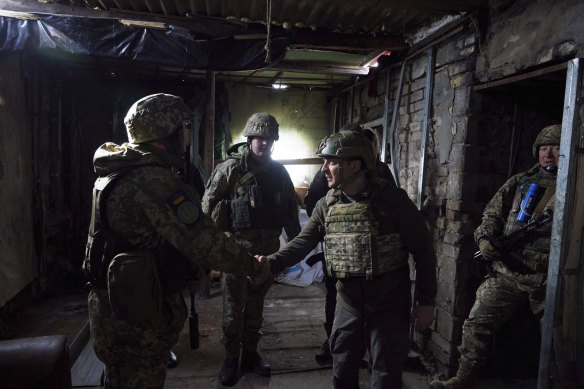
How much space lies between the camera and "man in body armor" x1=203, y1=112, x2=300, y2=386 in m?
3.26

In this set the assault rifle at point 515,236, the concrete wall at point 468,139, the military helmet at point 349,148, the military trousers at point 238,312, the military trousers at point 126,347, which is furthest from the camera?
the military trousers at point 238,312

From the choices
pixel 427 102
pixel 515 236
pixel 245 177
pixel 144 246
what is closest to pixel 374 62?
pixel 427 102

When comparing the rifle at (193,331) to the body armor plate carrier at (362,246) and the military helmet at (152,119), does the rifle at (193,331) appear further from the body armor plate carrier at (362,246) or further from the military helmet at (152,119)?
the military helmet at (152,119)

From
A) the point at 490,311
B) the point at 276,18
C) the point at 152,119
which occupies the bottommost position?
the point at 490,311

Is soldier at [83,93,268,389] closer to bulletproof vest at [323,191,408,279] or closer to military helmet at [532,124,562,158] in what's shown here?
bulletproof vest at [323,191,408,279]

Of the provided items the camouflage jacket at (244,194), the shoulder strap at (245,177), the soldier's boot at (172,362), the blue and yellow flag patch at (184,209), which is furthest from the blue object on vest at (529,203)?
the soldier's boot at (172,362)

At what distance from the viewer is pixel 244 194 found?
3.37 meters

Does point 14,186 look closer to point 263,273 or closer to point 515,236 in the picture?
point 263,273

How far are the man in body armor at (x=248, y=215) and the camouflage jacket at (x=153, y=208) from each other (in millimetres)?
1271

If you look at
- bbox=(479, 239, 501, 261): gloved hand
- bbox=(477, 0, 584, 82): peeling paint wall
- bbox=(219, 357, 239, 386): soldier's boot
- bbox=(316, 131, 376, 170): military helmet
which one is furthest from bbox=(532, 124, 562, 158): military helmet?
bbox=(219, 357, 239, 386): soldier's boot

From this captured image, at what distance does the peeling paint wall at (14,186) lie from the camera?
3879 mm

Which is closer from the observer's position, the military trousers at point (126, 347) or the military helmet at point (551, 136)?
the military trousers at point (126, 347)

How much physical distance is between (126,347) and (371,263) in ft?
4.93

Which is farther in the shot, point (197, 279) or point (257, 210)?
point (257, 210)
